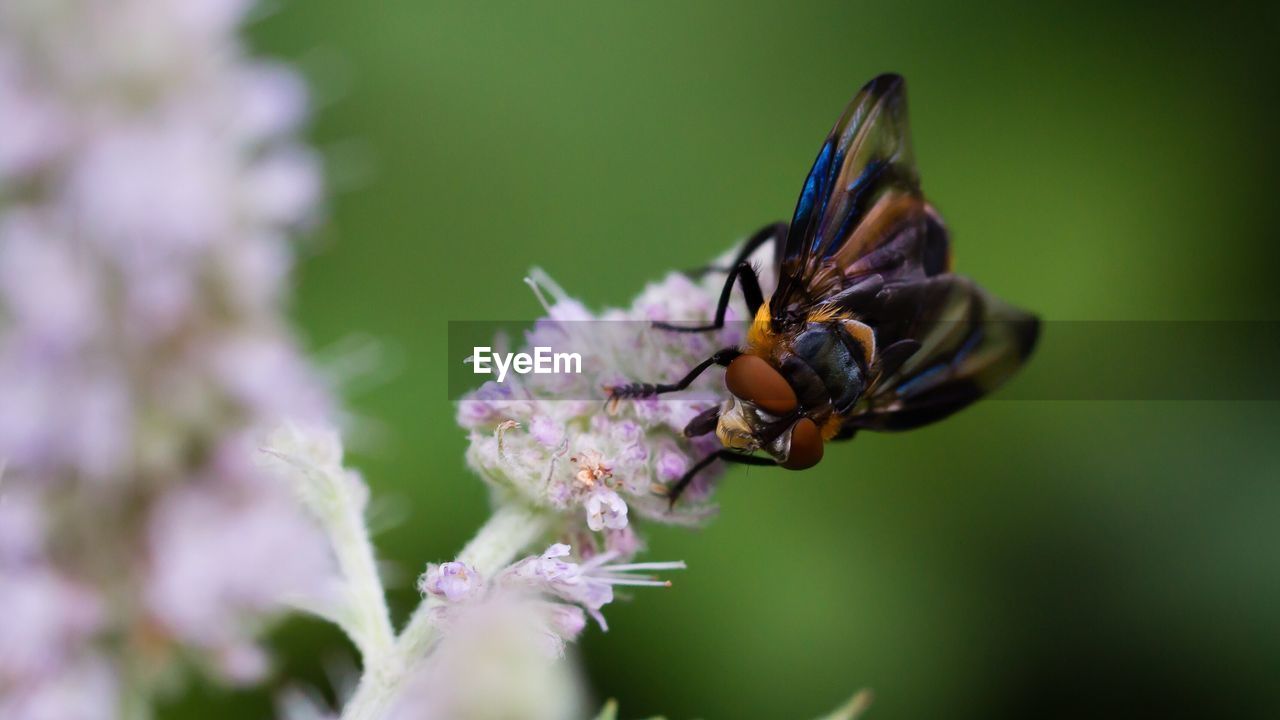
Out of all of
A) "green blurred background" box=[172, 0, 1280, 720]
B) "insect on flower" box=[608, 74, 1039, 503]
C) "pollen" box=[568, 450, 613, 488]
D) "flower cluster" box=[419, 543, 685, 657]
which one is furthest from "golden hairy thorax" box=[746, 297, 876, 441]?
"green blurred background" box=[172, 0, 1280, 720]

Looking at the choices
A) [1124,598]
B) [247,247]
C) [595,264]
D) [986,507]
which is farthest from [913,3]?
[247,247]

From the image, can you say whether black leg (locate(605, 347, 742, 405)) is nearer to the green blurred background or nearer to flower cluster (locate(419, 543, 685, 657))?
flower cluster (locate(419, 543, 685, 657))

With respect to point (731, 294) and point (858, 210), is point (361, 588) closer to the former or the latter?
point (731, 294)

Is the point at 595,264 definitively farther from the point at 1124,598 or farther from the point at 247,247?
the point at 247,247

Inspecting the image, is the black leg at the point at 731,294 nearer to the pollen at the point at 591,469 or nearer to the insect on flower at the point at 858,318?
the insect on flower at the point at 858,318

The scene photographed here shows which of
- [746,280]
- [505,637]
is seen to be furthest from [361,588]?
[746,280]

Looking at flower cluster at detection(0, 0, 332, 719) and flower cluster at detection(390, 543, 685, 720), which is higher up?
flower cluster at detection(0, 0, 332, 719)

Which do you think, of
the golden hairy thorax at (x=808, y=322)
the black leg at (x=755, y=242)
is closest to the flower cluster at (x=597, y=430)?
the golden hairy thorax at (x=808, y=322)
